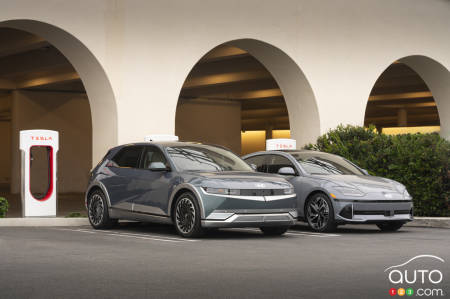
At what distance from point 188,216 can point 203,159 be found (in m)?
1.43

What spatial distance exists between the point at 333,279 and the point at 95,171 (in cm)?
768

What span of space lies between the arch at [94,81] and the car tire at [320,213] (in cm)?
478

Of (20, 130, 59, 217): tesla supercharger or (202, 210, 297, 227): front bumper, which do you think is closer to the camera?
(202, 210, 297, 227): front bumper

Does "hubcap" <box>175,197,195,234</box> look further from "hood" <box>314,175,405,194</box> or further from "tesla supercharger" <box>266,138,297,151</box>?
"tesla supercharger" <box>266,138,297,151</box>

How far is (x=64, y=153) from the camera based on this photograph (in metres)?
31.1

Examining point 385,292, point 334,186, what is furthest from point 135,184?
point 385,292

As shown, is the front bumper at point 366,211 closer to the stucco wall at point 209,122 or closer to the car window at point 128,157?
the car window at point 128,157

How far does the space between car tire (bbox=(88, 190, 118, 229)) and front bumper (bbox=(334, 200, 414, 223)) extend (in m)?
4.03

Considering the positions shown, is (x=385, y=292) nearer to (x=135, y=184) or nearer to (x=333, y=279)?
(x=333, y=279)

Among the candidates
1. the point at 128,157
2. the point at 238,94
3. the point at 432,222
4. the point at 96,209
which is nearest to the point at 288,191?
the point at 128,157

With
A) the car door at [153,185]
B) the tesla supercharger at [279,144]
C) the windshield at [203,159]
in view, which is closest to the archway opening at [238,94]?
the tesla supercharger at [279,144]

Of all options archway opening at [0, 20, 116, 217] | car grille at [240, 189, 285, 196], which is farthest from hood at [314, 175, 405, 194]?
archway opening at [0, 20, 116, 217]

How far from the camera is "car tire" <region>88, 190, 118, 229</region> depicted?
46.1 feet

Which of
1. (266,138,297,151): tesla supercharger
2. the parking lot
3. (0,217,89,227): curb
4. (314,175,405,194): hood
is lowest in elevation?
the parking lot
